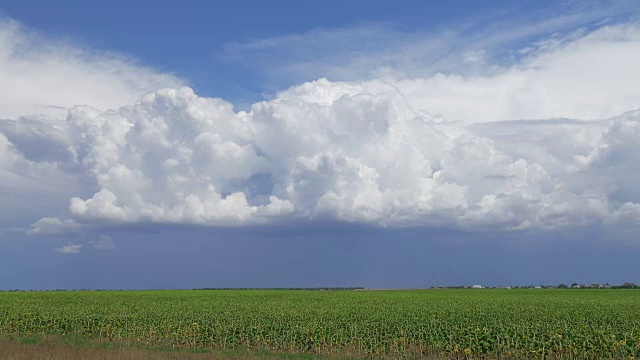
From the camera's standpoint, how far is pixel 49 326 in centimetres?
3553

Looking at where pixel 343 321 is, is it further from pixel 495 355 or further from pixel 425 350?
pixel 495 355

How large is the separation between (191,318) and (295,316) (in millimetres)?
6952

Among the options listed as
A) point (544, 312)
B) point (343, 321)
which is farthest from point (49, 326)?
point (544, 312)

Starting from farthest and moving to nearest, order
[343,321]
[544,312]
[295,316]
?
[544,312] → [295,316] → [343,321]

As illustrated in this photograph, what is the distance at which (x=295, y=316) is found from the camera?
125 ft

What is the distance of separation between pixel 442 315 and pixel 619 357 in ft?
51.6

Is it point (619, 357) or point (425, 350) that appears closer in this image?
point (619, 357)

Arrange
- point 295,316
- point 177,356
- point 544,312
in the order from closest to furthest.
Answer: point 177,356 < point 295,316 < point 544,312

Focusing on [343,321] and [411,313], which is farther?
[411,313]

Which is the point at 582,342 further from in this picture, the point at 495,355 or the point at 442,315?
the point at 442,315

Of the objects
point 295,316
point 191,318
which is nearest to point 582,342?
A: point 295,316

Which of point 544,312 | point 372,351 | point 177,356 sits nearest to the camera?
point 177,356

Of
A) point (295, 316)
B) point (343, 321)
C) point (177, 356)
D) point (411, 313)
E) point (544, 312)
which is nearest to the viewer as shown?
point (177, 356)

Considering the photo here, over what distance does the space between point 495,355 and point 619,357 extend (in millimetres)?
5402
